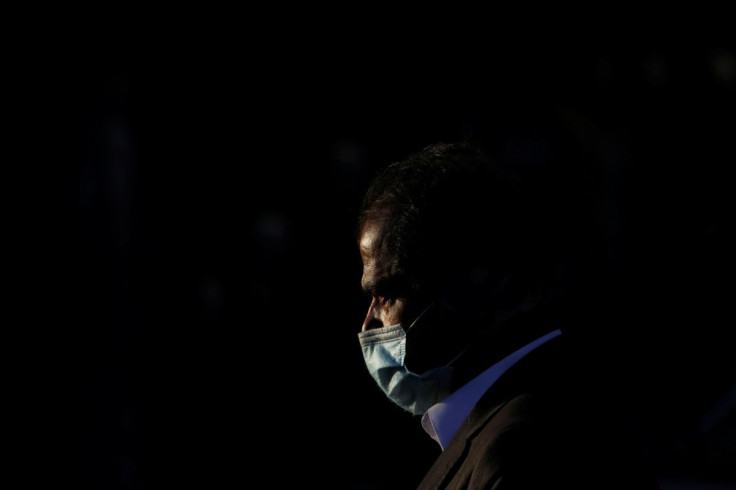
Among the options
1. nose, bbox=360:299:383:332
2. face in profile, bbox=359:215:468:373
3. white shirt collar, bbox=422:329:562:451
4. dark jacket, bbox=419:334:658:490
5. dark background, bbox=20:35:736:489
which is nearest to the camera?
dark jacket, bbox=419:334:658:490

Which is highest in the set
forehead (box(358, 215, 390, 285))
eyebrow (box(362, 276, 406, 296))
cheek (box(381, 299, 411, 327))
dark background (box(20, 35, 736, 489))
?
forehead (box(358, 215, 390, 285))

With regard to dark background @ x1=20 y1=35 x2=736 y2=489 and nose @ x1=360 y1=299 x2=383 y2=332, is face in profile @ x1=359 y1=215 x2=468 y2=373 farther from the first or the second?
dark background @ x1=20 y1=35 x2=736 y2=489

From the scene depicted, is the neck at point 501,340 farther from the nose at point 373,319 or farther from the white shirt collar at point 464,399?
the nose at point 373,319

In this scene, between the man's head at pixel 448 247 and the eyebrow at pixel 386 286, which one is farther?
the eyebrow at pixel 386 286

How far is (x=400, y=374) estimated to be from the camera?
239cm

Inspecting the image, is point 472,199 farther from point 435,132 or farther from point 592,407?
point 435,132

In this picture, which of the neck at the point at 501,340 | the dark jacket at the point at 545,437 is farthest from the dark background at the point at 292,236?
the dark jacket at the point at 545,437

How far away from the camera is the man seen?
193 centimetres

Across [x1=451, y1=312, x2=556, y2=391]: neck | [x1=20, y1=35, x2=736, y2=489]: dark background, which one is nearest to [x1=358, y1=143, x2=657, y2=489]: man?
[x1=451, y1=312, x2=556, y2=391]: neck

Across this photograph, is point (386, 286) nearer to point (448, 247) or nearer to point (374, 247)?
point (374, 247)

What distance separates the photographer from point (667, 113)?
5.00m

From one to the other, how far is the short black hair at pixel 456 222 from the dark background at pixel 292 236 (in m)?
2.60

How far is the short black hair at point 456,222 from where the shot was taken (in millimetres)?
2193

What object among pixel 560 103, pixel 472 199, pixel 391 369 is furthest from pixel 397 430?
pixel 472 199
